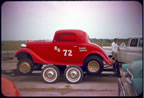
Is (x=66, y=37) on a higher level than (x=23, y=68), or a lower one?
higher

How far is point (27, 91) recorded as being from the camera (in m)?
1.98

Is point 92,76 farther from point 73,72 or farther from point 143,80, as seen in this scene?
point 143,80

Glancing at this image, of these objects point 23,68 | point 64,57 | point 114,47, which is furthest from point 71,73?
point 114,47

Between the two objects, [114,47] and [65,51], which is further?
[65,51]

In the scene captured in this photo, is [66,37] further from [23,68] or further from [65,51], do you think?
[23,68]

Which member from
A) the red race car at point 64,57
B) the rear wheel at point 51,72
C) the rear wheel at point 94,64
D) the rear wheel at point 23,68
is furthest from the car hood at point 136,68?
the rear wheel at point 23,68

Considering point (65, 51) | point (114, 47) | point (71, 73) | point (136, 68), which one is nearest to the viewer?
point (136, 68)

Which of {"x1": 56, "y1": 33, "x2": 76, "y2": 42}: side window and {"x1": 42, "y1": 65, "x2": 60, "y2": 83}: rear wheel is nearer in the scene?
{"x1": 56, "y1": 33, "x2": 76, "y2": 42}: side window

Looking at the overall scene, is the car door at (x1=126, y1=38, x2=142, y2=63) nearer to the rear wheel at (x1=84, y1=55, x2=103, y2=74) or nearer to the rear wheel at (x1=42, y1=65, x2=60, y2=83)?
the rear wheel at (x1=84, y1=55, x2=103, y2=74)

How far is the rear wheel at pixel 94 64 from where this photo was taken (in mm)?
2616

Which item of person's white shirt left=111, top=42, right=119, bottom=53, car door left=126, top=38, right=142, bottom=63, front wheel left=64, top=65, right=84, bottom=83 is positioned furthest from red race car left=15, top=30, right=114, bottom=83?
car door left=126, top=38, right=142, bottom=63

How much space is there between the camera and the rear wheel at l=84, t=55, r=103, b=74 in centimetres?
262

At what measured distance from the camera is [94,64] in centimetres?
273

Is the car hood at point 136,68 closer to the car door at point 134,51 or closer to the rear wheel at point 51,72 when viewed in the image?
the car door at point 134,51
